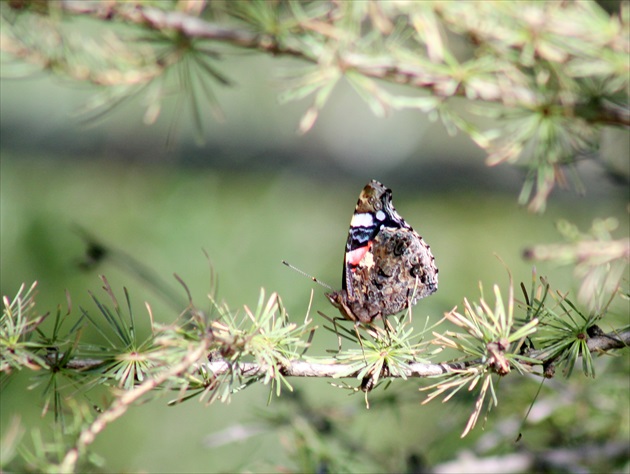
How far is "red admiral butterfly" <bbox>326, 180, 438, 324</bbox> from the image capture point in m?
0.93

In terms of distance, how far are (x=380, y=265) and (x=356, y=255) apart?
0.11 feet

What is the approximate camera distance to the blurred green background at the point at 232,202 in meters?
2.46

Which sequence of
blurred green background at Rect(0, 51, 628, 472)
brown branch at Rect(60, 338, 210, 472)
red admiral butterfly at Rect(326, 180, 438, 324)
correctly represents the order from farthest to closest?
1. blurred green background at Rect(0, 51, 628, 472)
2. red admiral butterfly at Rect(326, 180, 438, 324)
3. brown branch at Rect(60, 338, 210, 472)

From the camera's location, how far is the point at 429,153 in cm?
264

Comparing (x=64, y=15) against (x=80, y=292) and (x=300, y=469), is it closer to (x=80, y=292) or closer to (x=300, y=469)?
(x=300, y=469)

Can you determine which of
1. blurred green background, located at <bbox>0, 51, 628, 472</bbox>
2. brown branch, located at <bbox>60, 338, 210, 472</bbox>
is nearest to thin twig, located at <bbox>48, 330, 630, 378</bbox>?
brown branch, located at <bbox>60, 338, 210, 472</bbox>

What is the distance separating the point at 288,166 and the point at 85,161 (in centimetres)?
72

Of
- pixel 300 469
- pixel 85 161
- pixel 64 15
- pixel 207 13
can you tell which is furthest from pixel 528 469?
pixel 85 161

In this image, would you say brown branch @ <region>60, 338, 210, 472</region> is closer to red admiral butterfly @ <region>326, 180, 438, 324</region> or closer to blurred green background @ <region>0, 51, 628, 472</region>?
red admiral butterfly @ <region>326, 180, 438, 324</region>

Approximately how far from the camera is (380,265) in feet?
3.26

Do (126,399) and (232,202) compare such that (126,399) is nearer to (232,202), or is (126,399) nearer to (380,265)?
(380,265)

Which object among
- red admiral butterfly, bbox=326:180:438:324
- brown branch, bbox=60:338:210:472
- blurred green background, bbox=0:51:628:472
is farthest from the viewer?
blurred green background, bbox=0:51:628:472

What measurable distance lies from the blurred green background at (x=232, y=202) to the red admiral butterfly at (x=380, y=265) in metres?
1.33

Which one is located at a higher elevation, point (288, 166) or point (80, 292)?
point (288, 166)
